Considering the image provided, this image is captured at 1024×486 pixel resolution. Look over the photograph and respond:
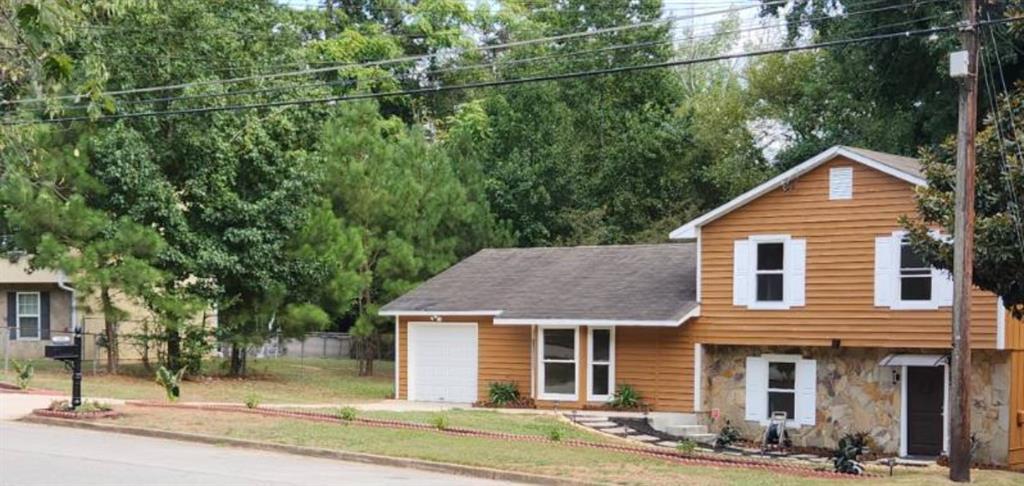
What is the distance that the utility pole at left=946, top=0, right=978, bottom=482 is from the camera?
17203 mm

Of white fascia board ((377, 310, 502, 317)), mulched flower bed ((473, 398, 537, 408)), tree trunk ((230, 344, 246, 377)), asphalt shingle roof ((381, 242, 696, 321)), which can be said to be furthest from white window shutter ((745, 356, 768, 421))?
tree trunk ((230, 344, 246, 377))

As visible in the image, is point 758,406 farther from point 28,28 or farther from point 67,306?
point 67,306

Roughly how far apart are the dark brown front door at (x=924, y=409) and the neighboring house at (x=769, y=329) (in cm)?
3

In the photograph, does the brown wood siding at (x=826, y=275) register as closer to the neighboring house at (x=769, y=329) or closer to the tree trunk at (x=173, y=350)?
the neighboring house at (x=769, y=329)

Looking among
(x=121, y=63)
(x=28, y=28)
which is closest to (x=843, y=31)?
(x=121, y=63)

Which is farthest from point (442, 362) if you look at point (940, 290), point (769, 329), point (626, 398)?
point (940, 290)

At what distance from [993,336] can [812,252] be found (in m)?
4.29

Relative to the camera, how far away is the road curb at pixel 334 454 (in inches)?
640

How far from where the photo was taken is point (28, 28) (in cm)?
849

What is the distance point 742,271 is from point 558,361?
5.15 m

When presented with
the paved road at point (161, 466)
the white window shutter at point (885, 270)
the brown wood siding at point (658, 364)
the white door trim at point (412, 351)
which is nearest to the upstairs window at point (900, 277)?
the white window shutter at point (885, 270)

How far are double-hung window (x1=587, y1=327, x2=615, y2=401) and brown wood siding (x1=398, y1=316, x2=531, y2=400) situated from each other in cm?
168

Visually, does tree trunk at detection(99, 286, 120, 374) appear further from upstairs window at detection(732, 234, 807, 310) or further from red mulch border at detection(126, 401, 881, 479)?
upstairs window at detection(732, 234, 807, 310)

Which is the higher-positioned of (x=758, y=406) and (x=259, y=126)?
(x=259, y=126)
